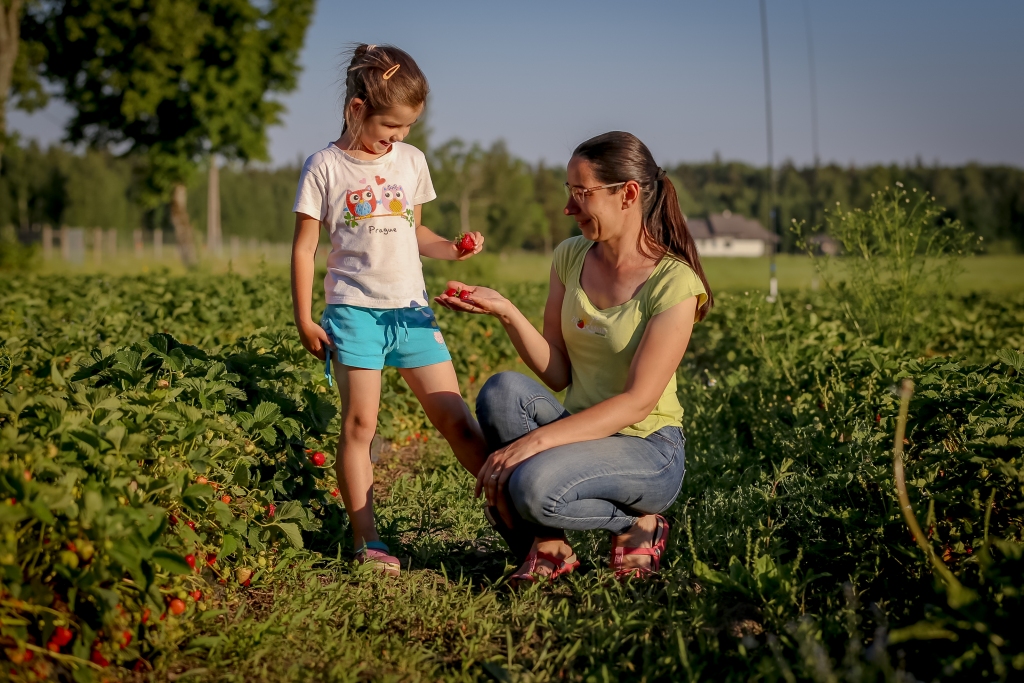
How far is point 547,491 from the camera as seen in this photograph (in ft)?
8.37

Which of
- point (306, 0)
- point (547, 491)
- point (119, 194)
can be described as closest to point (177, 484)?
point (547, 491)

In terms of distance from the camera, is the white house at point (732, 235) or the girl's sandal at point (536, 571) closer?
the girl's sandal at point (536, 571)

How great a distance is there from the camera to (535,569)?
2729 mm

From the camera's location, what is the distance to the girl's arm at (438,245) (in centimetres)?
295

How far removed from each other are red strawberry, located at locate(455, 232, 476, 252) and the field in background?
10.3ft

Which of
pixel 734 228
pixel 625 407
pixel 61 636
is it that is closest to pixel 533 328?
pixel 625 407

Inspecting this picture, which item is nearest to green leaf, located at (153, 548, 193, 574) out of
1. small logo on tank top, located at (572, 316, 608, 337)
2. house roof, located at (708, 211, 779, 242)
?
small logo on tank top, located at (572, 316, 608, 337)

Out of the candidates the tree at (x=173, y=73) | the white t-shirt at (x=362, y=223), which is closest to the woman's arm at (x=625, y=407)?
the white t-shirt at (x=362, y=223)

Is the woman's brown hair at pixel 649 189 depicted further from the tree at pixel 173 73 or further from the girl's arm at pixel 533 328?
the tree at pixel 173 73

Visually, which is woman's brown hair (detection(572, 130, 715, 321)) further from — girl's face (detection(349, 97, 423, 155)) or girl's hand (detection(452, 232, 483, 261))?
girl's face (detection(349, 97, 423, 155))

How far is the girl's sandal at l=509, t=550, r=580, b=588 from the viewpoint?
272 centimetres

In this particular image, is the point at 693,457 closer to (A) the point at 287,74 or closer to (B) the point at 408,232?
(B) the point at 408,232

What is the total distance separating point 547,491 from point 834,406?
1903 mm

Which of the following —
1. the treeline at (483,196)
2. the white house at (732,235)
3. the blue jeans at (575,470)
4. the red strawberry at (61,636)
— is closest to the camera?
the red strawberry at (61,636)
